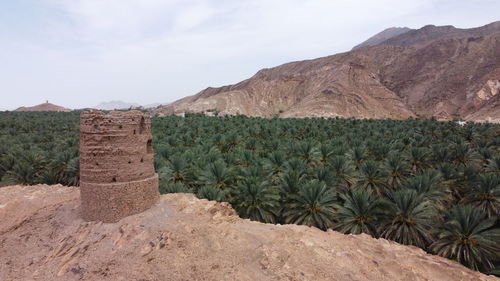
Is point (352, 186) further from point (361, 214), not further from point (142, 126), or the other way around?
point (142, 126)

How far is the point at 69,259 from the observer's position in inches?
391

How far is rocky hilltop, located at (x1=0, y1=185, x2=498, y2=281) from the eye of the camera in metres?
8.91

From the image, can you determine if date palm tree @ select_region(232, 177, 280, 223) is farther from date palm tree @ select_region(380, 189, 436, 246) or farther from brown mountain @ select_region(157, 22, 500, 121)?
brown mountain @ select_region(157, 22, 500, 121)

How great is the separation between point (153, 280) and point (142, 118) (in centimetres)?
516

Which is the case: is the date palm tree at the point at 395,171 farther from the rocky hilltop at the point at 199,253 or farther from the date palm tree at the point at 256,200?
the rocky hilltop at the point at 199,253

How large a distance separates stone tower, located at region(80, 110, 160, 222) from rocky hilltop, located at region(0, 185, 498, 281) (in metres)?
0.52

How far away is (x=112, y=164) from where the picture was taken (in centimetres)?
1027

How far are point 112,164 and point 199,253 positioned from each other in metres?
3.94

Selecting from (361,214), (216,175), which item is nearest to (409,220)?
(361,214)

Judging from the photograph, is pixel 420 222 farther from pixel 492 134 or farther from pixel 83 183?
pixel 492 134

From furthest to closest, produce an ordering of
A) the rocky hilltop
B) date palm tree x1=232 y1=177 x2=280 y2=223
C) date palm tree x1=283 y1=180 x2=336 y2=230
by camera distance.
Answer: date palm tree x1=232 y1=177 x2=280 y2=223 < date palm tree x1=283 y1=180 x2=336 y2=230 < the rocky hilltop

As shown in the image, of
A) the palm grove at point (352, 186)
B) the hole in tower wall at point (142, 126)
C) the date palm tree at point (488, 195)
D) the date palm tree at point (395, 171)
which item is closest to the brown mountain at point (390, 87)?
the palm grove at point (352, 186)

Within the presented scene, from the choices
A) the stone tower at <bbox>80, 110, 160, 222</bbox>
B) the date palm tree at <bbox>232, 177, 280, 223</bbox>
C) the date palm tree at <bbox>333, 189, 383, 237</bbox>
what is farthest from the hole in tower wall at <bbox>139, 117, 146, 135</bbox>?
the date palm tree at <bbox>333, 189, 383, 237</bbox>

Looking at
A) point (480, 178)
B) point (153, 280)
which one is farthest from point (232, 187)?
point (480, 178)
